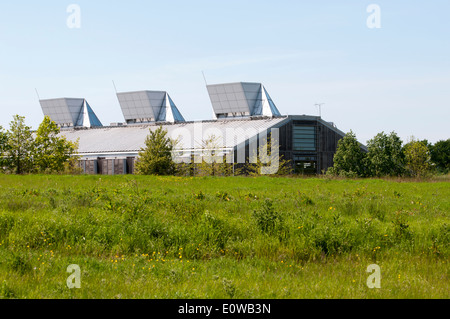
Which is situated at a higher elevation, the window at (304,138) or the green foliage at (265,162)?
the window at (304,138)

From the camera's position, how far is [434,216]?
15.8m

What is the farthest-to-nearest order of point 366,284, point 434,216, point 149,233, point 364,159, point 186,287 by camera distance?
point 364,159 < point 434,216 < point 149,233 < point 366,284 < point 186,287

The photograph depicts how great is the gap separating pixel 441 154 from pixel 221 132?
6098cm

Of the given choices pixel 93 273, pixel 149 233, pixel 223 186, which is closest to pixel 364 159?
pixel 223 186

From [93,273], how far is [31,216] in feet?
18.8

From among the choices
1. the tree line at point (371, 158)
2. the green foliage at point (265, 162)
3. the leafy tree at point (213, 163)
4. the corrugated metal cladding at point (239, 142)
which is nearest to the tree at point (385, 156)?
the tree line at point (371, 158)

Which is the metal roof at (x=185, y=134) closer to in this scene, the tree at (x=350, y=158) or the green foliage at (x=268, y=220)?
the tree at (x=350, y=158)

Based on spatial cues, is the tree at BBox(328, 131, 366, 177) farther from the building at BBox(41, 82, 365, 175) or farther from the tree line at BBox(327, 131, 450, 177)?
the building at BBox(41, 82, 365, 175)

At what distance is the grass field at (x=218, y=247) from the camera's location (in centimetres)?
843

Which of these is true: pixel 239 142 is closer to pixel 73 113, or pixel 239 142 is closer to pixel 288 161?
pixel 288 161

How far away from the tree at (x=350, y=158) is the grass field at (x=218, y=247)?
108 ft

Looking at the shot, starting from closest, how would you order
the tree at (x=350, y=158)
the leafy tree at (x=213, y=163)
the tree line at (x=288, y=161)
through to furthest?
the tree line at (x=288, y=161) → the leafy tree at (x=213, y=163) → the tree at (x=350, y=158)
